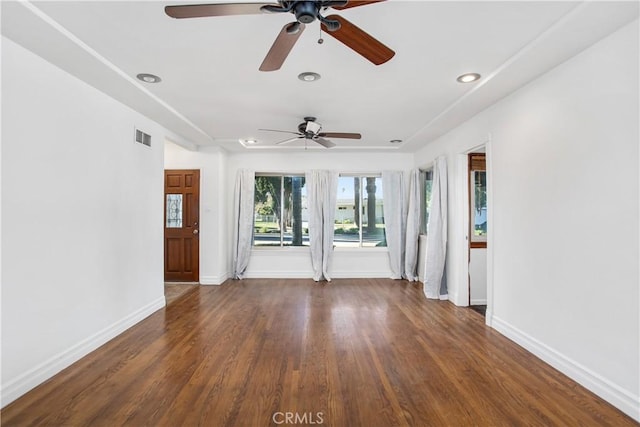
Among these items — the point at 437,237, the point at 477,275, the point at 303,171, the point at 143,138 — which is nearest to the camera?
the point at 143,138

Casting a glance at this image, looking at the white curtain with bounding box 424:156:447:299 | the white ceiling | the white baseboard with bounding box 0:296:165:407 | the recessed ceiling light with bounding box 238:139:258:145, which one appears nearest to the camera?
the white ceiling

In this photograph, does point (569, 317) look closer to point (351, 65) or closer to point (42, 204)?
point (351, 65)

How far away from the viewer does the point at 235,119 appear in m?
4.10

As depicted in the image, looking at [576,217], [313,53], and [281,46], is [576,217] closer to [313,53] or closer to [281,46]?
[313,53]

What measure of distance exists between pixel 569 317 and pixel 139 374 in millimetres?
3420

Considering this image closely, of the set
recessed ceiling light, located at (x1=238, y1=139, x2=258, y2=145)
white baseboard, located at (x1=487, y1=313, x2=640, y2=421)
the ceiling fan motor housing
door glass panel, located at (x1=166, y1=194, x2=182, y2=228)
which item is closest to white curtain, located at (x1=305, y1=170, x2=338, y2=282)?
recessed ceiling light, located at (x1=238, y1=139, x2=258, y2=145)

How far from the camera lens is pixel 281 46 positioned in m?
1.90

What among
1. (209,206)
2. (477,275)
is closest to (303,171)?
(209,206)

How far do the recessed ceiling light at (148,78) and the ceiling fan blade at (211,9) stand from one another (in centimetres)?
142

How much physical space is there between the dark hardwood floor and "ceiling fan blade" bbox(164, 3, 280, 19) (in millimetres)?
2312

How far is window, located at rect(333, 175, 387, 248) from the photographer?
6.38m

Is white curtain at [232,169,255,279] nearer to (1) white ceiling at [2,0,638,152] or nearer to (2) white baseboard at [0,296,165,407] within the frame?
(1) white ceiling at [2,0,638,152]

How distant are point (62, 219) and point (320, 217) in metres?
4.01

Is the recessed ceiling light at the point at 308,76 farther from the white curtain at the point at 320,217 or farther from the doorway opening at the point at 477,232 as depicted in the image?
the white curtain at the point at 320,217
